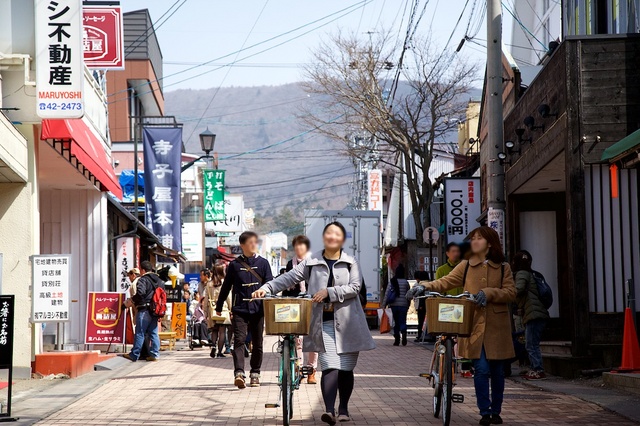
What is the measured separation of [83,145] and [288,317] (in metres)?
9.13

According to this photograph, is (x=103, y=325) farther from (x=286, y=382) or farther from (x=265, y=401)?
(x=286, y=382)

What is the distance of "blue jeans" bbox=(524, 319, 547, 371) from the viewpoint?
14.5 metres

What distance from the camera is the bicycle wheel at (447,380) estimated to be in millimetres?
8789

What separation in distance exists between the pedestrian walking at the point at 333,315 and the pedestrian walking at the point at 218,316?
10691 millimetres

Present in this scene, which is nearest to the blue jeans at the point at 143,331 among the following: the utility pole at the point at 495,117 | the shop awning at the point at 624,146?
the utility pole at the point at 495,117

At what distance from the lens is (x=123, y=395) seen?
12.9 metres

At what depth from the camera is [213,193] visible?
1905 inches

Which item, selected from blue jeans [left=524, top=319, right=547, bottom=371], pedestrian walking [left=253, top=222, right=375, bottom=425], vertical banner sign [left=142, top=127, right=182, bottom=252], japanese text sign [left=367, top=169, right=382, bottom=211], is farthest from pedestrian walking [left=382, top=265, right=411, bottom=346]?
japanese text sign [left=367, top=169, right=382, bottom=211]

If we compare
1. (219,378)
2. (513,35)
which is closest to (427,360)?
(219,378)

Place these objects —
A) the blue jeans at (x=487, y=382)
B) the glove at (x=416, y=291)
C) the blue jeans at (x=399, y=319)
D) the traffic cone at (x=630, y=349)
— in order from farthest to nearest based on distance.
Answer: the blue jeans at (x=399, y=319) < the traffic cone at (x=630, y=349) < the blue jeans at (x=487, y=382) < the glove at (x=416, y=291)

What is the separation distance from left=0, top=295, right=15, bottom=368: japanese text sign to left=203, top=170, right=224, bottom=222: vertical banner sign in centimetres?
3793

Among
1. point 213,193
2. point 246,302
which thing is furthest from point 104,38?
point 213,193

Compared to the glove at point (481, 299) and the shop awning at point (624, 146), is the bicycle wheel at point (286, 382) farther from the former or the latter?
the shop awning at point (624, 146)

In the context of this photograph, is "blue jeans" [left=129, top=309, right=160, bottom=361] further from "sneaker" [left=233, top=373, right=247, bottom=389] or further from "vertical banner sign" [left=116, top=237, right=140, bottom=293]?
"sneaker" [left=233, top=373, right=247, bottom=389]
